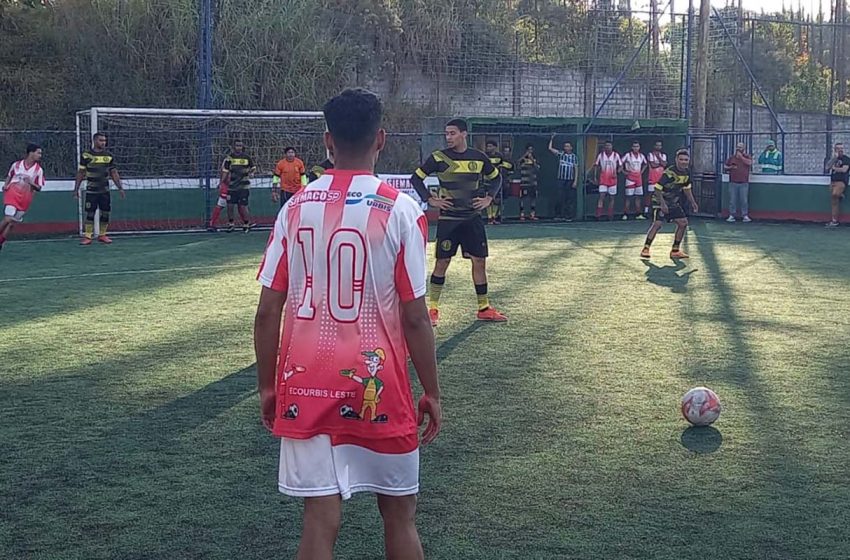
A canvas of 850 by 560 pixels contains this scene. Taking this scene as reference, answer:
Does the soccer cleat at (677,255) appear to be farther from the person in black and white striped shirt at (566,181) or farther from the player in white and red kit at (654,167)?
the player in white and red kit at (654,167)

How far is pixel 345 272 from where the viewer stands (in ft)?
11.3

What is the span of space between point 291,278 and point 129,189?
2001 cm

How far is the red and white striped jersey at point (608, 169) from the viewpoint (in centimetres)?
2633

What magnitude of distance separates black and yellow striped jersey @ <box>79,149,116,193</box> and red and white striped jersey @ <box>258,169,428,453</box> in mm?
16685

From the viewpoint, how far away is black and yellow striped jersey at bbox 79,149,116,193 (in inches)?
757

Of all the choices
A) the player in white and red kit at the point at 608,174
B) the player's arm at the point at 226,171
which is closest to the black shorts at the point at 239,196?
the player's arm at the point at 226,171

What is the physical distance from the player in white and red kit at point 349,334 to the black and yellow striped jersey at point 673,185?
13.5m

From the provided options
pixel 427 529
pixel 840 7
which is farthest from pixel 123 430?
pixel 840 7

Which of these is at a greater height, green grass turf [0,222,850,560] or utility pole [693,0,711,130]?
utility pole [693,0,711,130]

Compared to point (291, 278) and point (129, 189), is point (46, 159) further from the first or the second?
point (291, 278)

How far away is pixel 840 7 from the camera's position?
160 ft

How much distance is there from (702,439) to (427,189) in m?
4.80

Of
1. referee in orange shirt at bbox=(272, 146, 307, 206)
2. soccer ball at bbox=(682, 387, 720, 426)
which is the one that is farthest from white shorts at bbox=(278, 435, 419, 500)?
referee in orange shirt at bbox=(272, 146, 307, 206)

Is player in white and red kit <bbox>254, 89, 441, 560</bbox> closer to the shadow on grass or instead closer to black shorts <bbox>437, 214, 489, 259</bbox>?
black shorts <bbox>437, 214, 489, 259</bbox>
